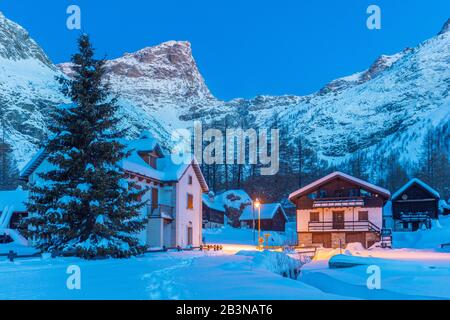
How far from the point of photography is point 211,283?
12.4 m

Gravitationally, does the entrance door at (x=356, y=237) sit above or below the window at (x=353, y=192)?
below

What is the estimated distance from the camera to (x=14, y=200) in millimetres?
42344

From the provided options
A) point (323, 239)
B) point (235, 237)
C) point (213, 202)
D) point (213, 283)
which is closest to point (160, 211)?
point (323, 239)

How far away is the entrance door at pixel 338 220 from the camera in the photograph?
160 ft

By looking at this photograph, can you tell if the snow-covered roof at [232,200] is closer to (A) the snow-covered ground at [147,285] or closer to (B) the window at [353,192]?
(B) the window at [353,192]

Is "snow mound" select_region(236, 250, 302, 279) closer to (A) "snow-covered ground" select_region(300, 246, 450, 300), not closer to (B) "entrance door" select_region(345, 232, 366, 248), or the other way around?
(A) "snow-covered ground" select_region(300, 246, 450, 300)

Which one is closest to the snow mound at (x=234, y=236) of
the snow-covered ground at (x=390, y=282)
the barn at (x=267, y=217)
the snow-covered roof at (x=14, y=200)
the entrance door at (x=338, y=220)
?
the barn at (x=267, y=217)

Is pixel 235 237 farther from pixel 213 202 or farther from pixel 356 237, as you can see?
pixel 356 237

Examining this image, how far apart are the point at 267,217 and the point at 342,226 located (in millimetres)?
22178

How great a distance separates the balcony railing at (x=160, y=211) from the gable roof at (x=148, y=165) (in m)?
2.12

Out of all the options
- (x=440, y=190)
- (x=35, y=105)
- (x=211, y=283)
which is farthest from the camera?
(x=35, y=105)
